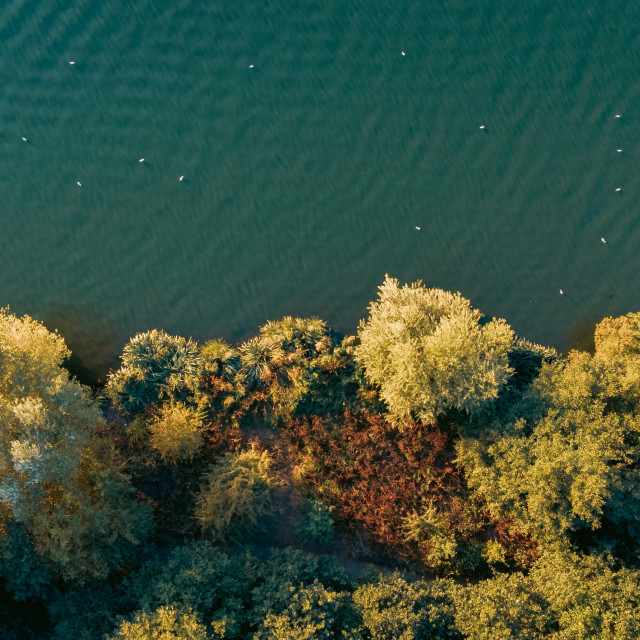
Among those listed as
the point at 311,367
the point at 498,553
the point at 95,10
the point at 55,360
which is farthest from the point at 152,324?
the point at 498,553

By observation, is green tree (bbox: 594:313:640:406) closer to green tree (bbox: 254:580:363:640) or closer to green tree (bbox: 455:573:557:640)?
green tree (bbox: 455:573:557:640)

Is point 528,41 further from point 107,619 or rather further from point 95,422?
point 107,619

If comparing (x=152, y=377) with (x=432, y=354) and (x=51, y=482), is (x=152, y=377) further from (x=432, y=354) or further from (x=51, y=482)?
(x=432, y=354)

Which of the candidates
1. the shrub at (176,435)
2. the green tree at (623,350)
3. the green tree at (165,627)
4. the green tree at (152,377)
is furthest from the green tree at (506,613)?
the green tree at (152,377)

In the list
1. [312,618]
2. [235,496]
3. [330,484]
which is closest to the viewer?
[312,618]

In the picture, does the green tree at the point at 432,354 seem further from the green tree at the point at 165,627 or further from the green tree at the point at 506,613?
the green tree at the point at 165,627

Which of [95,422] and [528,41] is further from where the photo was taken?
→ [528,41]

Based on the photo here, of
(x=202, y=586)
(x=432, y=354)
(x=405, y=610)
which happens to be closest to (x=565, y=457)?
(x=432, y=354)
